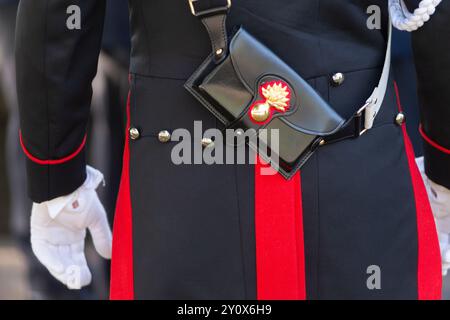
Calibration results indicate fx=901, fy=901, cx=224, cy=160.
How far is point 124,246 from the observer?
1.53m

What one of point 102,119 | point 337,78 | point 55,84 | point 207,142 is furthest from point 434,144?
point 102,119

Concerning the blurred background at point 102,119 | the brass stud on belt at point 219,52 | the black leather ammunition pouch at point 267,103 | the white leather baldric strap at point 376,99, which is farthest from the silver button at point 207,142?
the blurred background at point 102,119

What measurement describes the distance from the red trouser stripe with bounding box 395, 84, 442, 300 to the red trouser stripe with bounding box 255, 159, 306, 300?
22cm

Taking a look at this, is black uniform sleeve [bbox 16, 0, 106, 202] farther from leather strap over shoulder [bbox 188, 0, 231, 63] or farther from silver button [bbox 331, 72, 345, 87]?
silver button [bbox 331, 72, 345, 87]

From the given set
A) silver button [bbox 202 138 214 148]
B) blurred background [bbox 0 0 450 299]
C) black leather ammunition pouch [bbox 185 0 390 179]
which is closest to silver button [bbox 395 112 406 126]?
black leather ammunition pouch [bbox 185 0 390 179]

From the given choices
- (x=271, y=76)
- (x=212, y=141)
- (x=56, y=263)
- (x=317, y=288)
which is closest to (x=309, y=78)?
(x=271, y=76)

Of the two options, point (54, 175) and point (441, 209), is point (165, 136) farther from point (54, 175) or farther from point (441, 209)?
point (441, 209)

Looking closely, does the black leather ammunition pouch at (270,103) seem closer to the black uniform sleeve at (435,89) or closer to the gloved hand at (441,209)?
the black uniform sleeve at (435,89)

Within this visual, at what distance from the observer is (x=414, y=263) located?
59.4 inches

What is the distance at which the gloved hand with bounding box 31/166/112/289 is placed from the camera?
167 centimetres

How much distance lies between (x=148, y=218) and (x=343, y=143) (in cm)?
34

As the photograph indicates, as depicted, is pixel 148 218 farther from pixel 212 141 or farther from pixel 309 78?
pixel 309 78

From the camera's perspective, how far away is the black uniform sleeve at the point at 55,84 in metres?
1.48

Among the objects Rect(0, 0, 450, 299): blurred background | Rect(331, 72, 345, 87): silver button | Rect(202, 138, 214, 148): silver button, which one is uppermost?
Rect(0, 0, 450, 299): blurred background
